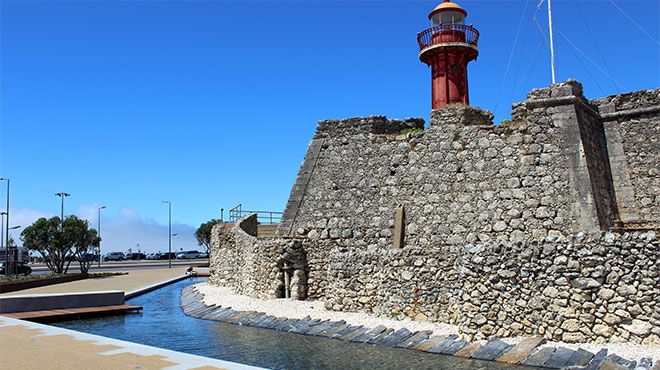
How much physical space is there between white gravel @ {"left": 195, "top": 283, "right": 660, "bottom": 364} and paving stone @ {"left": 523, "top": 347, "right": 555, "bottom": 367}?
41 centimetres

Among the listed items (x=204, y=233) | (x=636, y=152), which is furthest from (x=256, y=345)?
(x=204, y=233)

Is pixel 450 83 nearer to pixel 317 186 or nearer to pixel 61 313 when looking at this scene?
pixel 317 186

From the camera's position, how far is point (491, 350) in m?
12.2

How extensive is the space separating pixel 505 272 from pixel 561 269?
1177 mm

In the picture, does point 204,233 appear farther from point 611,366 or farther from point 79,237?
point 611,366

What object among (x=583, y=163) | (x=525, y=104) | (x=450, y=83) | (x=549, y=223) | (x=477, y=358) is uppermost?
(x=450, y=83)

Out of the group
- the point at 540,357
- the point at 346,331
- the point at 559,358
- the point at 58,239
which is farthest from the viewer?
the point at 58,239

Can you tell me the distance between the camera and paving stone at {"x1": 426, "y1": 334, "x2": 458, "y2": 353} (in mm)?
12855

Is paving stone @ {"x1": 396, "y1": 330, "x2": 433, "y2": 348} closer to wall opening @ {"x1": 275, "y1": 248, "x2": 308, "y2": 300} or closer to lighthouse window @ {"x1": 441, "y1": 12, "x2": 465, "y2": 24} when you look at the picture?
wall opening @ {"x1": 275, "y1": 248, "x2": 308, "y2": 300}

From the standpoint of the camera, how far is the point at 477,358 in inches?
477

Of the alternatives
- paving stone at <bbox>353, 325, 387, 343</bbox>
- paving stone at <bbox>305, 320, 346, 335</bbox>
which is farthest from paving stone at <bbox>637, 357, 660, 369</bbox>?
paving stone at <bbox>305, 320, 346, 335</bbox>

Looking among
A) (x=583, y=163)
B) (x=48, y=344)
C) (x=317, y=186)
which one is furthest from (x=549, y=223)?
(x=48, y=344)

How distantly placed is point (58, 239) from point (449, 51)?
28.7 metres

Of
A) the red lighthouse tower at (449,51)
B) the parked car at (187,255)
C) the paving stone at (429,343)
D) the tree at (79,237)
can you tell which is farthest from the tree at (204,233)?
the paving stone at (429,343)
